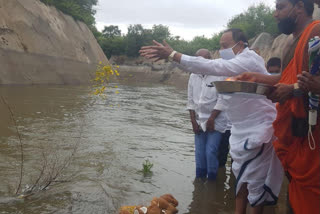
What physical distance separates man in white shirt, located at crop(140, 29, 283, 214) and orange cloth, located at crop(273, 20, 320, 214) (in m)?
0.26

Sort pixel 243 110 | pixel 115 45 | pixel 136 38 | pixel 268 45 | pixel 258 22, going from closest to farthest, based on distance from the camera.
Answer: pixel 243 110 < pixel 268 45 < pixel 258 22 < pixel 136 38 < pixel 115 45

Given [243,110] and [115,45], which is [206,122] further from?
[115,45]

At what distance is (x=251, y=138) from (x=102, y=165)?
285cm

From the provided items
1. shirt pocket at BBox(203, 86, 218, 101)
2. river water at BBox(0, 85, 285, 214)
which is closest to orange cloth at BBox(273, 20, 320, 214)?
river water at BBox(0, 85, 285, 214)

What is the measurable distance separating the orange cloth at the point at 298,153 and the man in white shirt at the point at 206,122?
6.04 ft

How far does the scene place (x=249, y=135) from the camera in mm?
2797

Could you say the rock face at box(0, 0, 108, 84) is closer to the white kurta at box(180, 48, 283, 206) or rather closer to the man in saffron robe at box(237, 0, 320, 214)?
the white kurta at box(180, 48, 283, 206)

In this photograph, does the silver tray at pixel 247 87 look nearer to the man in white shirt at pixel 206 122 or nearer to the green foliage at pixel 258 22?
the man in white shirt at pixel 206 122

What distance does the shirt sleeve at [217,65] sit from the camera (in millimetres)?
2969

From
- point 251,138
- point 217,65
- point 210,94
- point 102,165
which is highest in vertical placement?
point 217,65

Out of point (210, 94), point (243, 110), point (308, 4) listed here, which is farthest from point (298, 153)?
point (210, 94)

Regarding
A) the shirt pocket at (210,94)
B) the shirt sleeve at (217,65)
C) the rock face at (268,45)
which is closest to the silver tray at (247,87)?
the shirt sleeve at (217,65)

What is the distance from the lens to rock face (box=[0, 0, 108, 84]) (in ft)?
47.1

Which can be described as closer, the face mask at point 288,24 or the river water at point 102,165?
the face mask at point 288,24
